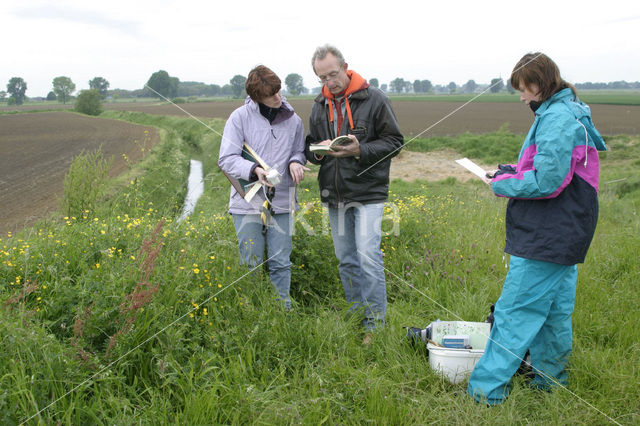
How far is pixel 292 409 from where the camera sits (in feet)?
6.86

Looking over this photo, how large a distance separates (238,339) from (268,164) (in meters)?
1.20

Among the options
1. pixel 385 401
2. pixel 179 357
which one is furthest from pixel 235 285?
pixel 385 401

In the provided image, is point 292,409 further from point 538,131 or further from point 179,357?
point 538,131

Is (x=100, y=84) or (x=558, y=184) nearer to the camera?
(x=558, y=184)

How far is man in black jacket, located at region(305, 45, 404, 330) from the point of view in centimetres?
289

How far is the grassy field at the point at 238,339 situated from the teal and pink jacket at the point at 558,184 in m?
0.75

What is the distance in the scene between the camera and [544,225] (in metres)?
2.17

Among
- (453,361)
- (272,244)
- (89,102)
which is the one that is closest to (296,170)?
(272,244)

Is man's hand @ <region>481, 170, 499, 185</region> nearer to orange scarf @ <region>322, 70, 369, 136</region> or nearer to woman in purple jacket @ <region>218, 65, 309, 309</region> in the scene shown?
orange scarf @ <region>322, 70, 369, 136</region>

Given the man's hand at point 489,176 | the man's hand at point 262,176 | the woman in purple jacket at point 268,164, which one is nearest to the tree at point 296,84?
the woman in purple jacket at point 268,164

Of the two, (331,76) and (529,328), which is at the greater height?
(331,76)

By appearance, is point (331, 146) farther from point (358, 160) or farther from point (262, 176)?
point (262, 176)

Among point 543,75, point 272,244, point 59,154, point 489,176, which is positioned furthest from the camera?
point 59,154

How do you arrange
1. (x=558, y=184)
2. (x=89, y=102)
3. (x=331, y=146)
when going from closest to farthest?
(x=558, y=184) → (x=331, y=146) → (x=89, y=102)
